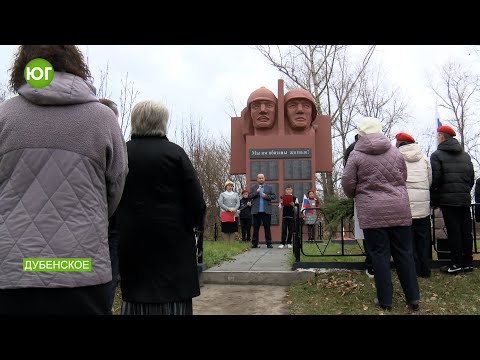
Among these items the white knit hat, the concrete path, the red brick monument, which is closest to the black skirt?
the red brick monument

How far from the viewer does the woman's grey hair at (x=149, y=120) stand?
2.77 m

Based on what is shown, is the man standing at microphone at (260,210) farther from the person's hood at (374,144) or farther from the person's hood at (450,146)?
the person's hood at (374,144)

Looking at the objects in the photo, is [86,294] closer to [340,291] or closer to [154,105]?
[154,105]

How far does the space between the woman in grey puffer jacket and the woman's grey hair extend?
0.81 meters

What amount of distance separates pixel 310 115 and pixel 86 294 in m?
15.9

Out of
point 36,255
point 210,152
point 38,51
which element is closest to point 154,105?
point 38,51

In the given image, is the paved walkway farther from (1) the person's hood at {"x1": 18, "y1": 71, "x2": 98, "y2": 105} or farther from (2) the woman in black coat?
(1) the person's hood at {"x1": 18, "y1": 71, "x2": 98, "y2": 105}

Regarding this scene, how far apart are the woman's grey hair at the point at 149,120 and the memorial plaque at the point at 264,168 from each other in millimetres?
12945

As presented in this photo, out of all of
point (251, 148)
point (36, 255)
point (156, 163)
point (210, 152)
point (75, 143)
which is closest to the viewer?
point (36, 255)

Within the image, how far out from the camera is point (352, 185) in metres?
4.35

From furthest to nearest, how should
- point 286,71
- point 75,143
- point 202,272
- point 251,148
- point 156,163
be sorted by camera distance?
point 286,71, point 251,148, point 202,272, point 156,163, point 75,143

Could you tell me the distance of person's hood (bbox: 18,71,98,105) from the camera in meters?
1.83

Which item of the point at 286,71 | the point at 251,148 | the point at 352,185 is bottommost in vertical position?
the point at 352,185

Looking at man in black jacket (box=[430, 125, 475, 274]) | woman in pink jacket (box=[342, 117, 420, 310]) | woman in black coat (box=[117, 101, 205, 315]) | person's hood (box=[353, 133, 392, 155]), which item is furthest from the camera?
man in black jacket (box=[430, 125, 475, 274])
